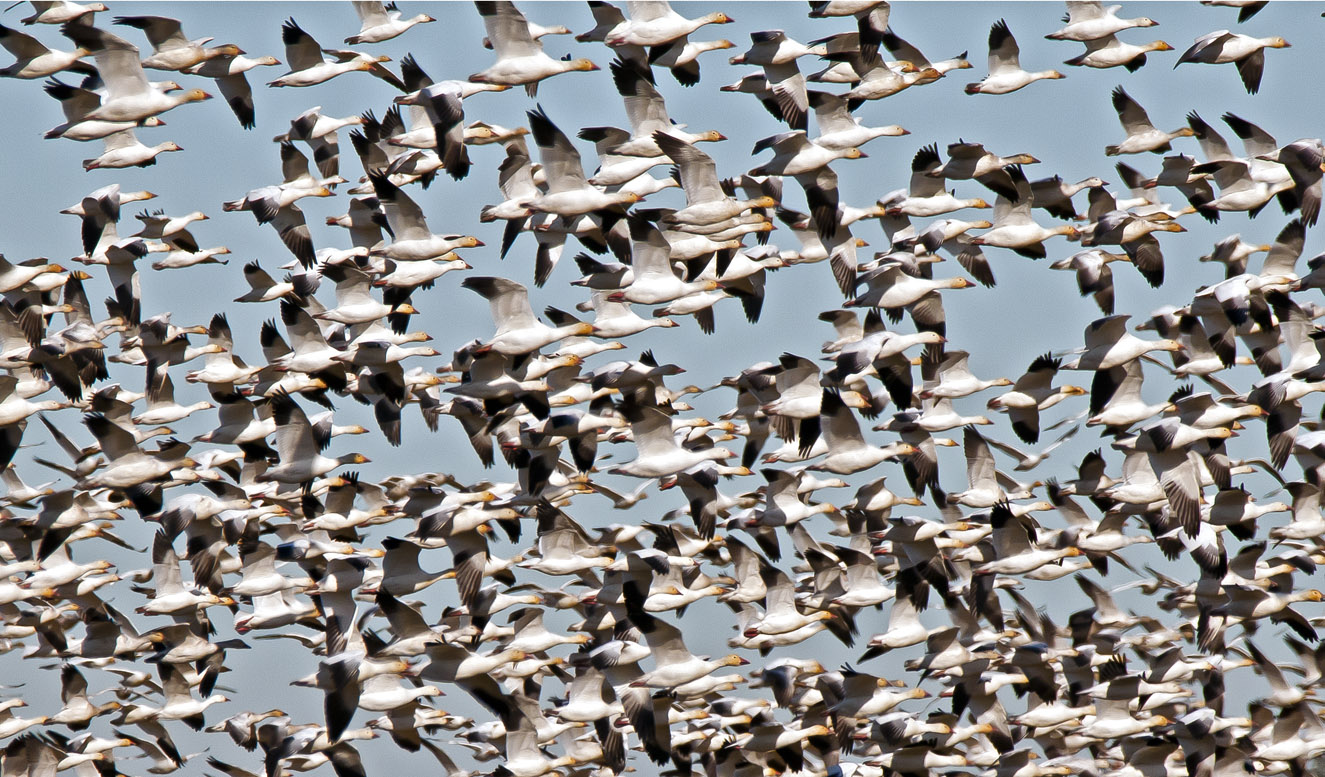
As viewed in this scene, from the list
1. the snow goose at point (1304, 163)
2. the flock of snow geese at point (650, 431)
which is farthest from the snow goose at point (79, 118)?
the snow goose at point (1304, 163)

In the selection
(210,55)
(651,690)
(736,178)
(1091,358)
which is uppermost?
(210,55)

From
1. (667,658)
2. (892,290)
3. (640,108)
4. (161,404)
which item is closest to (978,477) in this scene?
(892,290)

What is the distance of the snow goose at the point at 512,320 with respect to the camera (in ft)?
67.5

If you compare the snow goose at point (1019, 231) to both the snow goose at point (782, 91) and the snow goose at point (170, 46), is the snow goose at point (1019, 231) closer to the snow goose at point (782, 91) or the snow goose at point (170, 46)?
the snow goose at point (782, 91)

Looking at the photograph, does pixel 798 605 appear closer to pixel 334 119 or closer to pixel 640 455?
pixel 640 455

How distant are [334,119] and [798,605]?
884cm

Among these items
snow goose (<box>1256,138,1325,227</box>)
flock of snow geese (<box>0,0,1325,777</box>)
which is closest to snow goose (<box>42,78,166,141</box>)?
flock of snow geese (<box>0,0,1325,777</box>)

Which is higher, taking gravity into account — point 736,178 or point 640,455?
point 736,178

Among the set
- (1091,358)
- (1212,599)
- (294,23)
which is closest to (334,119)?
(294,23)

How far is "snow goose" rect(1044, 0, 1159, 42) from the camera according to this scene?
21656 mm

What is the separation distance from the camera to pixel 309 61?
22125 millimetres

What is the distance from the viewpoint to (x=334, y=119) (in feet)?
76.4

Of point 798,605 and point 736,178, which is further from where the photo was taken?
point 798,605

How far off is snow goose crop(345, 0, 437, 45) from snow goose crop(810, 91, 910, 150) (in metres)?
5.08
